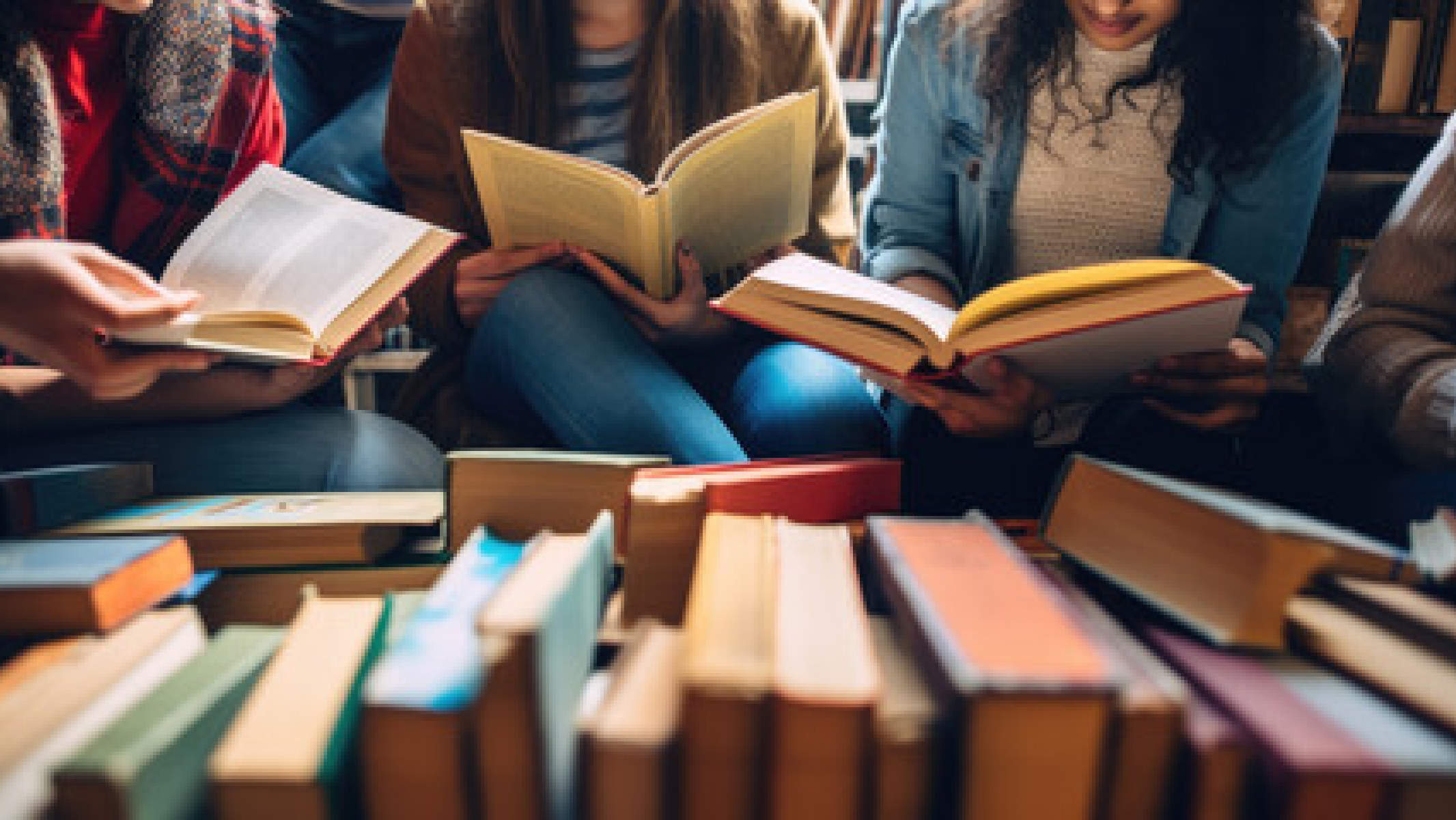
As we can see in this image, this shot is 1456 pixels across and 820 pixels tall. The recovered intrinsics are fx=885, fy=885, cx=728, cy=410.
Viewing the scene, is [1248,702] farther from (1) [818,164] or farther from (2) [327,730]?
(1) [818,164]

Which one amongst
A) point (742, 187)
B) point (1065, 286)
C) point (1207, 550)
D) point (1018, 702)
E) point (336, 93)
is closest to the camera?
point (1018, 702)

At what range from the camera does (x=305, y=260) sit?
2.44 ft

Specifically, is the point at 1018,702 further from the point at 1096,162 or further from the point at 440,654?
the point at 1096,162

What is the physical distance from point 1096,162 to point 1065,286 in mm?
444

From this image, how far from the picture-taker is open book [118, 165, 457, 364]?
72cm

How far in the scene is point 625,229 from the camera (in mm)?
Answer: 794

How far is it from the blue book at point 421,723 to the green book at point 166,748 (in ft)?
0.28

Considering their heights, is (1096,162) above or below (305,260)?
above

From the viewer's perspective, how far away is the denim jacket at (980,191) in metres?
0.91

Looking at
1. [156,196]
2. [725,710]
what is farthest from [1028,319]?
[156,196]

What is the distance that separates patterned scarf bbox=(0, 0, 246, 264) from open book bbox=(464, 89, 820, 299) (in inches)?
11.6

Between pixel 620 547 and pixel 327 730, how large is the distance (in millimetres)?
264

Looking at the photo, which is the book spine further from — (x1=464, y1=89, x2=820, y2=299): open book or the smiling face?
(x1=464, y1=89, x2=820, y2=299): open book

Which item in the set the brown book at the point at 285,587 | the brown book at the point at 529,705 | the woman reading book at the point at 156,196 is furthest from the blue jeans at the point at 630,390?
the brown book at the point at 529,705
